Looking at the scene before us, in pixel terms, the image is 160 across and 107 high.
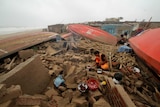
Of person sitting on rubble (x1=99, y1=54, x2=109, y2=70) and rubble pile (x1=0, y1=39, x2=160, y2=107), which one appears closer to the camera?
rubble pile (x1=0, y1=39, x2=160, y2=107)

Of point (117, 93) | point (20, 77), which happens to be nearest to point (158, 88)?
point (117, 93)

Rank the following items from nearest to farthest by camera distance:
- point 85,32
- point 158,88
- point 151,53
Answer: point 158,88, point 151,53, point 85,32

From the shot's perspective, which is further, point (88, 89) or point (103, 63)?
point (103, 63)

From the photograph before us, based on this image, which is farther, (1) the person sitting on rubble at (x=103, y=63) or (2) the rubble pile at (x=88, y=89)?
(1) the person sitting on rubble at (x=103, y=63)

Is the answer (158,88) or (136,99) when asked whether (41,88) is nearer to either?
(136,99)

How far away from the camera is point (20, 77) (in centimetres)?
266

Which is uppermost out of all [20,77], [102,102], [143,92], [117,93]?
[20,77]

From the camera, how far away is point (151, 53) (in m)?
3.57

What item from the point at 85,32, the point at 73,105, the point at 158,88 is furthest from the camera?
the point at 85,32

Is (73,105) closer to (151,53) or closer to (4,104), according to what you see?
(4,104)

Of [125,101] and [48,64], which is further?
[48,64]

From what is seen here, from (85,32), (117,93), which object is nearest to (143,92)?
(117,93)

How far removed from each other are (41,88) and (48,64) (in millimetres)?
1025

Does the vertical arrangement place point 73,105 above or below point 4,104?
below
